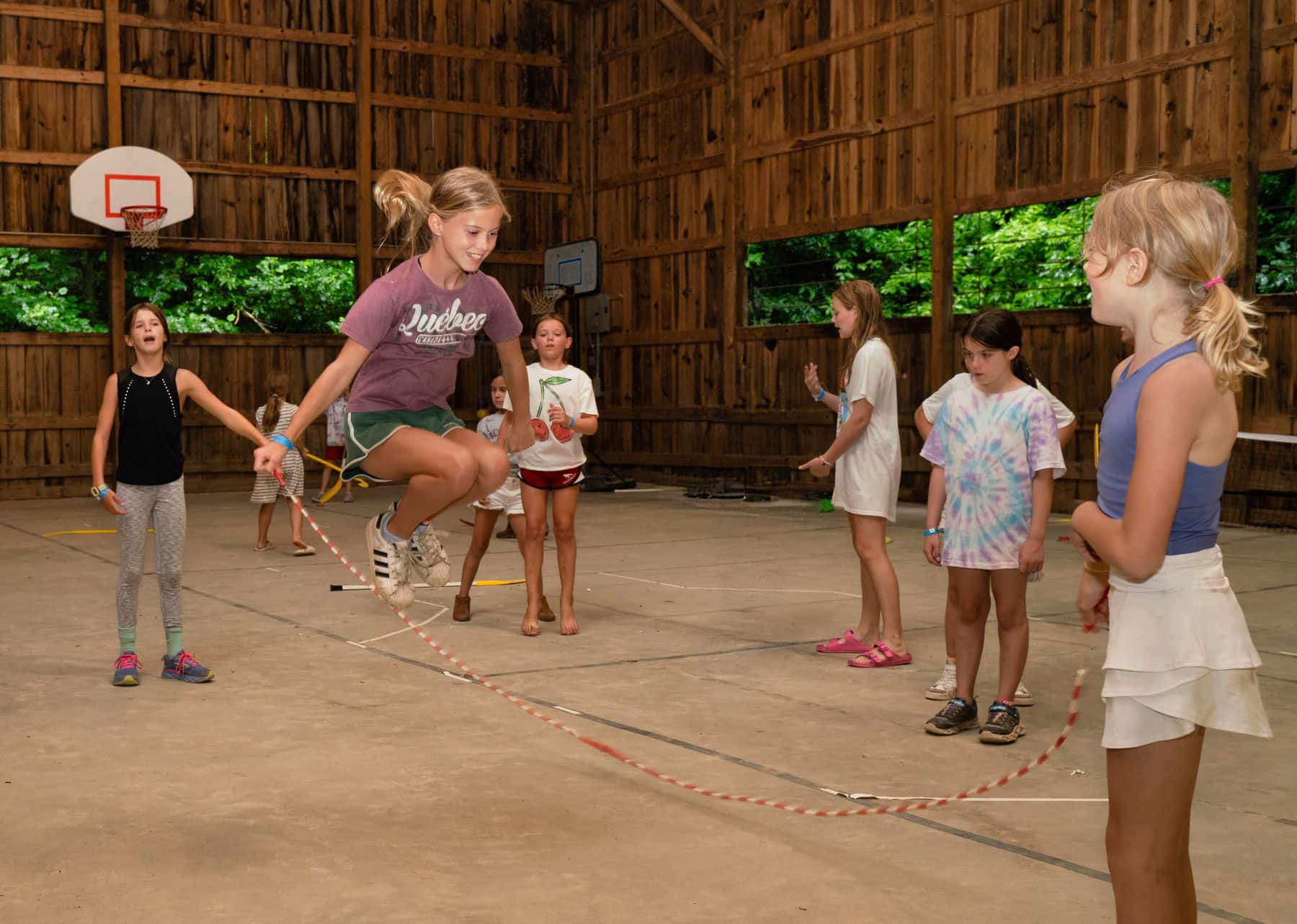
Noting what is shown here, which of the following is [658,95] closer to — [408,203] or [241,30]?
[241,30]

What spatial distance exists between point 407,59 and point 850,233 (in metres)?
6.49

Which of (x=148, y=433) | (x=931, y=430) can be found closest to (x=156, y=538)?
(x=148, y=433)

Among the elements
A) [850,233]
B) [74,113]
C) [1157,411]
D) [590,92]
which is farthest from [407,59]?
[1157,411]

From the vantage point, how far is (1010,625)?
4891mm

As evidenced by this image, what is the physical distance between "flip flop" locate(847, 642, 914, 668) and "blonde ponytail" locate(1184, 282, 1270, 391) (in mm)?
3943

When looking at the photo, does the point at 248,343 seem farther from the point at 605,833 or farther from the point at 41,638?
the point at 605,833

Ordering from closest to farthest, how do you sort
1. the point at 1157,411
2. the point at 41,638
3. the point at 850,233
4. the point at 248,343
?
the point at 1157,411 < the point at 41,638 < the point at 850,233 < the point at 248,343

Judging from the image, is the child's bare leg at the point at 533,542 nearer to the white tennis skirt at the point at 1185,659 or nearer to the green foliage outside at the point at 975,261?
the white tennis skirt at the point at 1185,659

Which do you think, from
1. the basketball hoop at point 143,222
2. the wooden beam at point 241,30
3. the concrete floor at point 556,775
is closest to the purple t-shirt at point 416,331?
the concrete floor at point 556,775

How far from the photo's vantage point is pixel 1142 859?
223 centimetres

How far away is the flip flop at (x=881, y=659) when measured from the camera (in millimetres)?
5988

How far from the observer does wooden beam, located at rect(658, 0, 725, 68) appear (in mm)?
16328

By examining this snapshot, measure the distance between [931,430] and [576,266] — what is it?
12.7 metres

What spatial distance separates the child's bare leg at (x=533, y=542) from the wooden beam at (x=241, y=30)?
12.0 meters
